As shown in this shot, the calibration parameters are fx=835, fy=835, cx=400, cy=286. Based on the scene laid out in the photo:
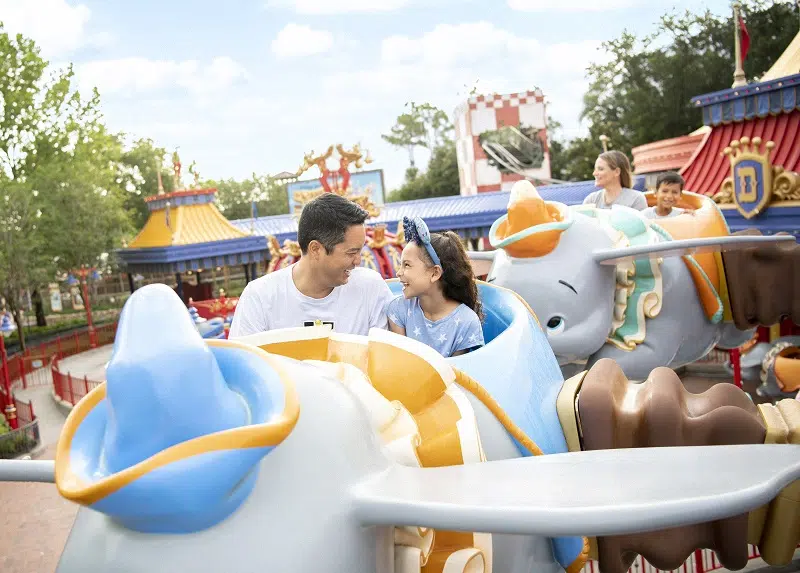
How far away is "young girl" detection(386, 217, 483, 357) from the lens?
242 cm

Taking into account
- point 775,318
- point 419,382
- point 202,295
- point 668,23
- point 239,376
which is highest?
point 668,23

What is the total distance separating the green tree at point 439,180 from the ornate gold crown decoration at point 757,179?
31673 mm

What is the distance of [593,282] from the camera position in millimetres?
4004

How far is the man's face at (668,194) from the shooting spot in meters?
5.01

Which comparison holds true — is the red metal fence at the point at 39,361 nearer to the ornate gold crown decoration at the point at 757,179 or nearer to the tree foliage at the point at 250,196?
the ornate gold crown decoration at the point at 757,179

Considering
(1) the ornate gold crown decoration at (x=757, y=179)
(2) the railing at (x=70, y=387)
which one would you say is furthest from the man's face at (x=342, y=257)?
(2) the railing at (x=70, y=387)

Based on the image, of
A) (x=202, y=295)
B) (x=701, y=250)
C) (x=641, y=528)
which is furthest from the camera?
(x=202, y=295)

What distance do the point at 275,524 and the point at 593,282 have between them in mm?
3038

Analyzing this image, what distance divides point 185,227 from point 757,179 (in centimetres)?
1530

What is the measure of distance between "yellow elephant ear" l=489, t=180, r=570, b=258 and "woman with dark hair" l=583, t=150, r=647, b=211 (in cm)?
107

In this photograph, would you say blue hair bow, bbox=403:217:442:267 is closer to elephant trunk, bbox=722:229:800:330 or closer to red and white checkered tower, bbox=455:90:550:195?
elephant trunk, bbox=722:229:800:330

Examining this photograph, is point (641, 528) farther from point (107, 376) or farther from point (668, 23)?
point (668, 23)

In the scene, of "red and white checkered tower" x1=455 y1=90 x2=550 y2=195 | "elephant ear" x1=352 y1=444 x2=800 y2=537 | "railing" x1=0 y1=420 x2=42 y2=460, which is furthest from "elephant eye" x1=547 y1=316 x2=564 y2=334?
"red and white checkered tower" x1=455 y1=90 x2=550 y2=195

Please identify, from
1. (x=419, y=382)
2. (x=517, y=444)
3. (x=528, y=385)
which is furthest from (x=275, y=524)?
(x=528, y=385)
